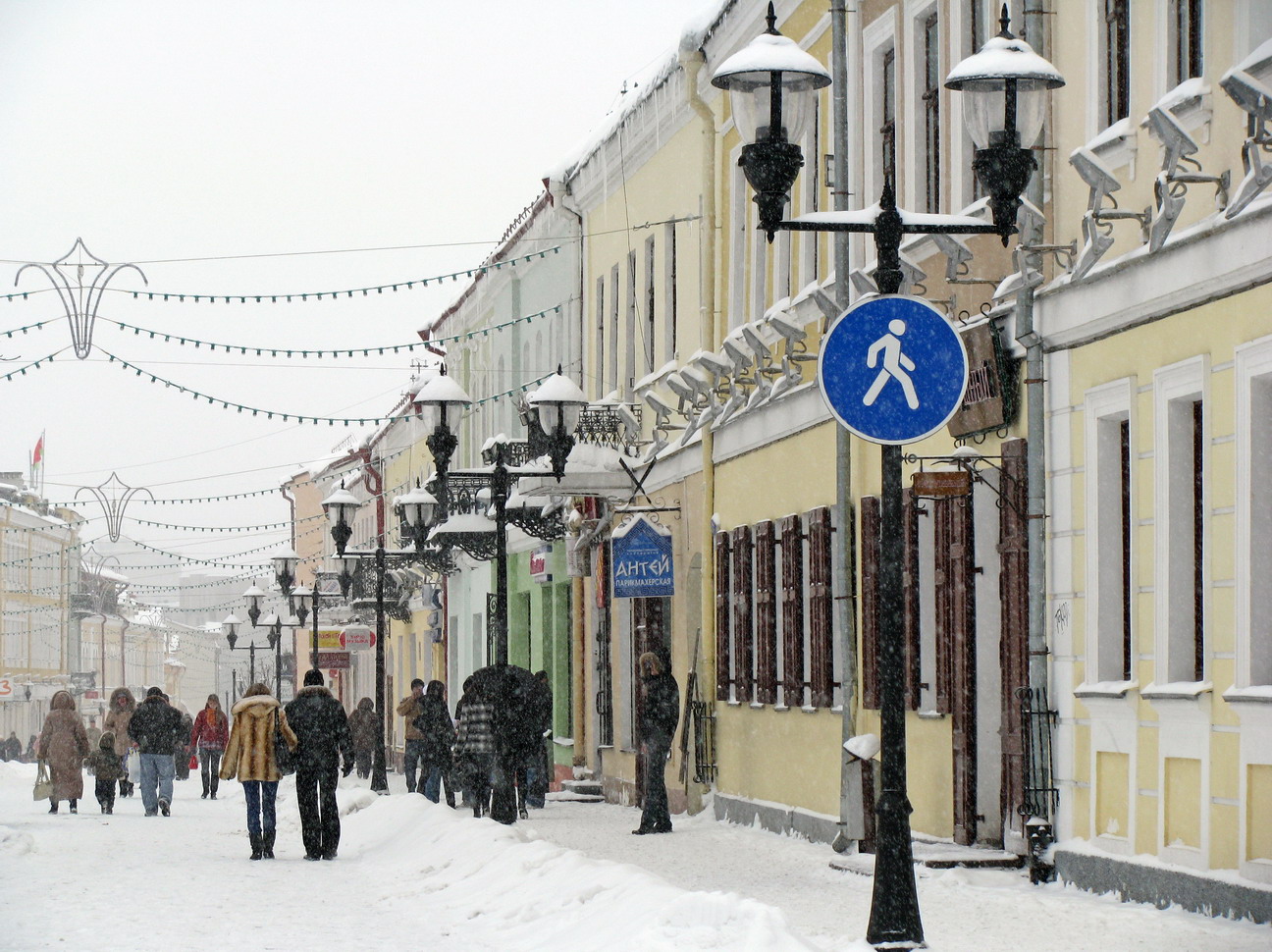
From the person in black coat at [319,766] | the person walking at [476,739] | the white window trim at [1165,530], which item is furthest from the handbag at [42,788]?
the white window trim at [1165,530]

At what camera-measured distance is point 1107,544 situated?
12656mm

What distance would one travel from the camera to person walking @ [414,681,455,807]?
82.1 feet

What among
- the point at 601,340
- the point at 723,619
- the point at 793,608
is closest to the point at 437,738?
the point at 723,619

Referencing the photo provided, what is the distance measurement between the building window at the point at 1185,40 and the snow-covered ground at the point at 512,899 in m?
4.40

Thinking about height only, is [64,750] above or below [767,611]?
below

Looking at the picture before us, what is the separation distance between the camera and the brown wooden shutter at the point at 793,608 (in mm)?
18875

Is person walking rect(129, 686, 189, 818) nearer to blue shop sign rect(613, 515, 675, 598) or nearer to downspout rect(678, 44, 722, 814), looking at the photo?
blue shop sign rect(613, 515, 675, 598)

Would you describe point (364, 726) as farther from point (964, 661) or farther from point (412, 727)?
point (964, 661)

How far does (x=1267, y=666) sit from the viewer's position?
10.7 meters

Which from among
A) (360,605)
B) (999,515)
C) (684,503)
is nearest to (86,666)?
(360,605)

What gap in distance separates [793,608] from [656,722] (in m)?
1.55

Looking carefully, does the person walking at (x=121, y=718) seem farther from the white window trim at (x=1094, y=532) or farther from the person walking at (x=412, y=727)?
the white window trim at (x=1094, y=532)

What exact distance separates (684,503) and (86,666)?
8255 centimetres

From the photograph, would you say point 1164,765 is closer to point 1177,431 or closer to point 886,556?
point 1177,431
